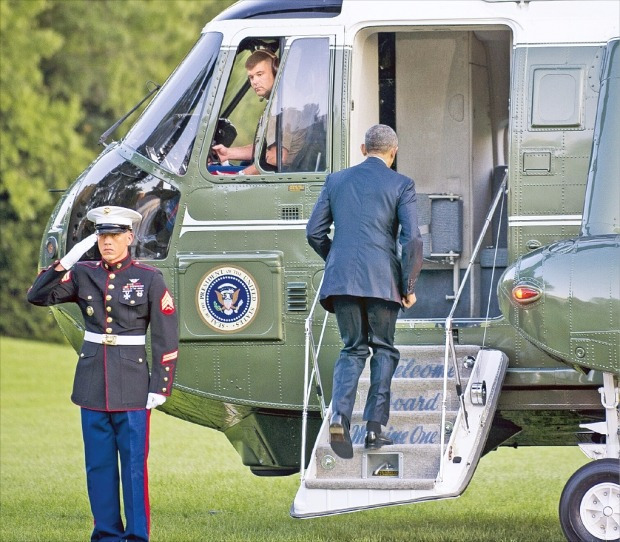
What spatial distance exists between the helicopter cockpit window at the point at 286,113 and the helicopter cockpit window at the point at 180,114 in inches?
6.1

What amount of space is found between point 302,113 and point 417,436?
83.3 inches

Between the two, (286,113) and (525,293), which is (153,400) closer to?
(525,293)

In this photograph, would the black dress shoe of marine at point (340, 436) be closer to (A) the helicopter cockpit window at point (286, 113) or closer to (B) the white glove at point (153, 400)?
(B) the white glove at point (153, 400)

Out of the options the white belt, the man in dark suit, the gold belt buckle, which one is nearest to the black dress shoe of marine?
the man in dark suit

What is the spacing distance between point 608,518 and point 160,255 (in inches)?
120

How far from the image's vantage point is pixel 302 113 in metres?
8.48

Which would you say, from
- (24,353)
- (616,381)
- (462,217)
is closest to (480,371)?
(616,381)

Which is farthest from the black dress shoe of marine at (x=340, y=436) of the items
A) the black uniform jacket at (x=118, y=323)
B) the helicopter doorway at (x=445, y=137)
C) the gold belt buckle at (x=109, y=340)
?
the helicopter doorway at (x=445, y=137)

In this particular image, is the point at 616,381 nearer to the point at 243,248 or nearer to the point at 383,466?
the point at 383,466

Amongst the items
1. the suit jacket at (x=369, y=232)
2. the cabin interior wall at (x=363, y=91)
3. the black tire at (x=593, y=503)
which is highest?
the cabin interior wall at (x=363, y=91)

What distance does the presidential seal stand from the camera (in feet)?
27.5

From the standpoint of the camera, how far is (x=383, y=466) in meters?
7.50

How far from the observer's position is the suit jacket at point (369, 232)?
7352 millimetres

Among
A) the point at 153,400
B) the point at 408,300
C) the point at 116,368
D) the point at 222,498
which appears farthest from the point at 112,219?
the point at 222,498
